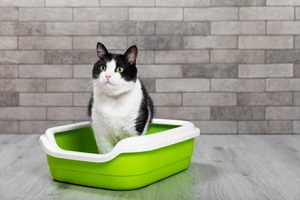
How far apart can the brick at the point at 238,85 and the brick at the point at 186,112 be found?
16cm

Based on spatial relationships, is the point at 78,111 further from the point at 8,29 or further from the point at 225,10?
the point at 225,10

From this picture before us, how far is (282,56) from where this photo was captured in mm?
3031

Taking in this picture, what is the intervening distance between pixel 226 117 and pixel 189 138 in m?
1.05

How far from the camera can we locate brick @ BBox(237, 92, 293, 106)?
3.05 meters

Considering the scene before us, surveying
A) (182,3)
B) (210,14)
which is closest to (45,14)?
(182,3)

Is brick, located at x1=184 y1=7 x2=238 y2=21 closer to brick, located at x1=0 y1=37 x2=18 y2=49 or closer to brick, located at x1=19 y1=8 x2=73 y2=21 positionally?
brick, located at x1=19 y1=8 x2=73 y2=21

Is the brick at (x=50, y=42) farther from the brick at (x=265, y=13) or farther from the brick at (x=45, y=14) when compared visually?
the brick at (x=265, y=13)

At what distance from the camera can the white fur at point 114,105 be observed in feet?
5.98

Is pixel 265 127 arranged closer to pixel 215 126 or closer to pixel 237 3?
pixel 215 126

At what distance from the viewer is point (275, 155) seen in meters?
2.46

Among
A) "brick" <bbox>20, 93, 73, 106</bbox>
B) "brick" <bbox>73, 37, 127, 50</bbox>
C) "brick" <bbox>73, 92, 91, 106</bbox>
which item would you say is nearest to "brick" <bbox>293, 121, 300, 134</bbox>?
"brick" <bbox>73, 37, 127, 50</bbox>

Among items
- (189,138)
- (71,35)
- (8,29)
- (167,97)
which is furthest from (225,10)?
(8,29)

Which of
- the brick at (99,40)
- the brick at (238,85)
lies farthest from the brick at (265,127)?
the brick at (99,40)

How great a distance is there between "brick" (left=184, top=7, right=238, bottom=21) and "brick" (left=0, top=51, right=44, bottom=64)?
100 cm
